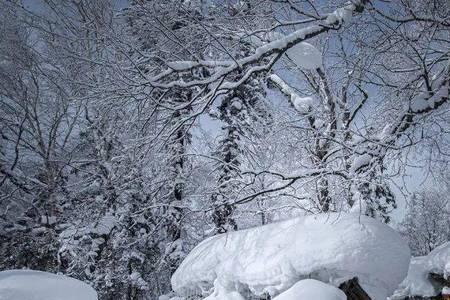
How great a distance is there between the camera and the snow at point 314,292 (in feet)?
12.4

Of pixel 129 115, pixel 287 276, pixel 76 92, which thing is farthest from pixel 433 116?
pixel 76 92

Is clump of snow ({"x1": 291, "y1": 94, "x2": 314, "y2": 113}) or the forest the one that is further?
clump of snow ({"x1": 291, "y1": 94, "x2": 314, "y2": 113})

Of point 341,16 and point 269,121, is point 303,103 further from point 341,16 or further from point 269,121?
point 341,16

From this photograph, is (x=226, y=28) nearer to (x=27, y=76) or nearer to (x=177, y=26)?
(x=177, y=26)

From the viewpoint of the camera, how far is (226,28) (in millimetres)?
5195

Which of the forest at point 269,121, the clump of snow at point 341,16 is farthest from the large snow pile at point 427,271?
the clump of snow at point 341,16

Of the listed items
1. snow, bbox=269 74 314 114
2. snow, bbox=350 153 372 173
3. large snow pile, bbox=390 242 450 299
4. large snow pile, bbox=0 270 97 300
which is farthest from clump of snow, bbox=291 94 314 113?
large snow pile, bbox=0 270 97 300

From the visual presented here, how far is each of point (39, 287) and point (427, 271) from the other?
924cm

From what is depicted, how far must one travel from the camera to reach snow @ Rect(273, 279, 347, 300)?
3.77 m

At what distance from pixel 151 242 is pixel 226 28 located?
14472mm

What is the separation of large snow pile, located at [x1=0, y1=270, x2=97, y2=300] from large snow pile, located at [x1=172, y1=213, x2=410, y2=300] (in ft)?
6.05

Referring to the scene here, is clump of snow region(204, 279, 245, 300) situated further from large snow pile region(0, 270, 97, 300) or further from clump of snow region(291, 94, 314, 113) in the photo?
clump of snow region(291, 94, 314, 113)

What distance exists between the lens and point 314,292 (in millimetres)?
3820

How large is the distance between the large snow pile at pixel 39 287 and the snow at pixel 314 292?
7.01 feet
